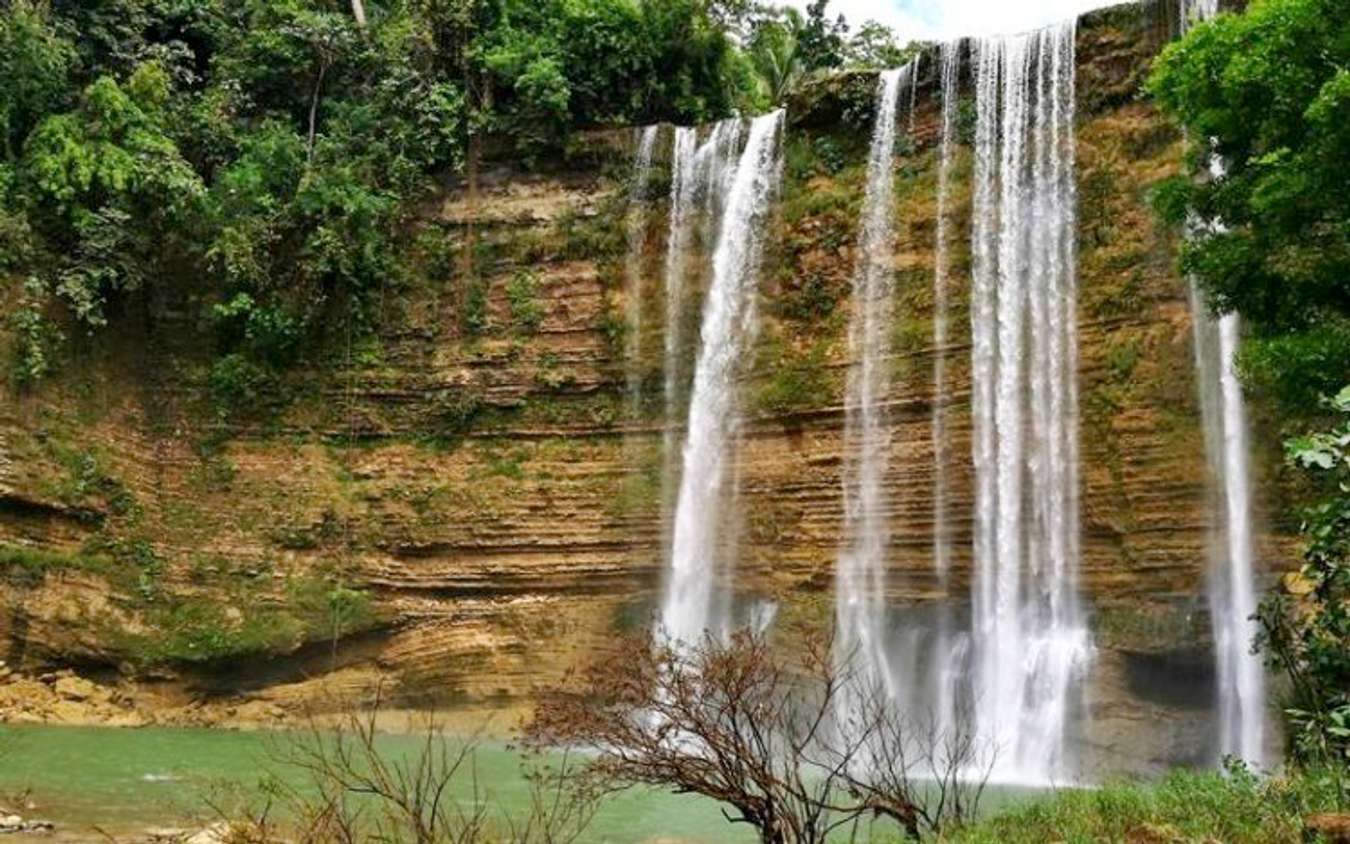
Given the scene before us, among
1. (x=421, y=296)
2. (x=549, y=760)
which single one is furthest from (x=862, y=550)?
(x=421, y=296)

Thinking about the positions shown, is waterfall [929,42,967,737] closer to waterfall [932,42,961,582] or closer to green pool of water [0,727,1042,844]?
waterfall [932,42,961,582]

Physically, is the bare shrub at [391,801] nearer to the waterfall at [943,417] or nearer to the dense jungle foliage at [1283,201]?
the dense jungle foliage at [1283,201]

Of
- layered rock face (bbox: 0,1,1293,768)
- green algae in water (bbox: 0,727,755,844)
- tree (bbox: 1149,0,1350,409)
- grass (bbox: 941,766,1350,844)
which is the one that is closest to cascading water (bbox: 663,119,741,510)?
layered rock face (bbox: 0,1,1293,768)

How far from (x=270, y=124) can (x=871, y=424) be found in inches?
628

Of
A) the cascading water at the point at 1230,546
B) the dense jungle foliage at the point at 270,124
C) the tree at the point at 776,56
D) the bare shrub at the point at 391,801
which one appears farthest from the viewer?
the tree at the point at 776,56

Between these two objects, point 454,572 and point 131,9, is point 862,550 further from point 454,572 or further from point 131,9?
point 131,9

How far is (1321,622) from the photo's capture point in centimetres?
849

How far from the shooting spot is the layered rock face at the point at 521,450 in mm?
20016

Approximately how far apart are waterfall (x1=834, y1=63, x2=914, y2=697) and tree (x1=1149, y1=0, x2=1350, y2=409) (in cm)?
960

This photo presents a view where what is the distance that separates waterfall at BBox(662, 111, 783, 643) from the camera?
2255cm

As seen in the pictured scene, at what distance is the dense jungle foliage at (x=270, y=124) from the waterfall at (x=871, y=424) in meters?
5.83

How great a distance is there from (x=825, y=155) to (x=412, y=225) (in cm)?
942

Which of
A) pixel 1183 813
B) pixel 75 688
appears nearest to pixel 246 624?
pixel 75 688

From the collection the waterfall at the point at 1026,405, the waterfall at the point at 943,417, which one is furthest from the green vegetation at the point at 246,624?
the waterfall at the point at 1026,405
